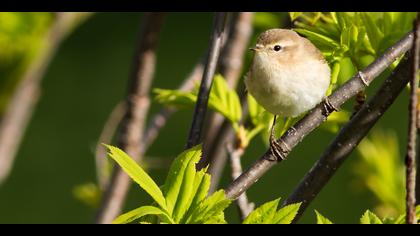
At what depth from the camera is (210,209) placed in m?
0.78

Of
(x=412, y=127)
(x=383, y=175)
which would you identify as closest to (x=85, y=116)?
(x=383, y=175)

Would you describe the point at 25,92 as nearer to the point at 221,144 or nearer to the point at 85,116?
the point at 221,144

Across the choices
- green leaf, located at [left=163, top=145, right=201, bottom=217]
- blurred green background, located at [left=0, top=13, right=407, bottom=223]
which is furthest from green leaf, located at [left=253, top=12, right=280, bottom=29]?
blurred green background, located at [left=0, top=13, right=407, bottom=223]

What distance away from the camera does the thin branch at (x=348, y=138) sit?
0.98 m

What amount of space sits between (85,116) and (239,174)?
299 cm

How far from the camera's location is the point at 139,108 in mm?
1610

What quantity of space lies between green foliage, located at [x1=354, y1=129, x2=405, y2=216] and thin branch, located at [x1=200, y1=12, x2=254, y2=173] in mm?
283

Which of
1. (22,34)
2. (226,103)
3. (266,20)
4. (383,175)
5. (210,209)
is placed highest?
(22,34)

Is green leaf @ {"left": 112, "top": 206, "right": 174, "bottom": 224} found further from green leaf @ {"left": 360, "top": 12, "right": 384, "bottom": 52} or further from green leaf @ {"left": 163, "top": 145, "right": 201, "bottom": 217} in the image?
green leaf @ {"left": 360, "top": 12, "right": 384, "bottom": 52}

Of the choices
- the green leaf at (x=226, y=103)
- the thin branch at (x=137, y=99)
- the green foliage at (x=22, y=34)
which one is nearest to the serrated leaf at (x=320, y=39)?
the green leaf at (x=226, y=103)

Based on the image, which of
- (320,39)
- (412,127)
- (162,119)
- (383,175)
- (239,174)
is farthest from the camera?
(162,119)

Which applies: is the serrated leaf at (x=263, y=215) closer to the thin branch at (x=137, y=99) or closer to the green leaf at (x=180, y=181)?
the green leaf at (x=180, y=181)

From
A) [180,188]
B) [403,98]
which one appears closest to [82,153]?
[403,98]
